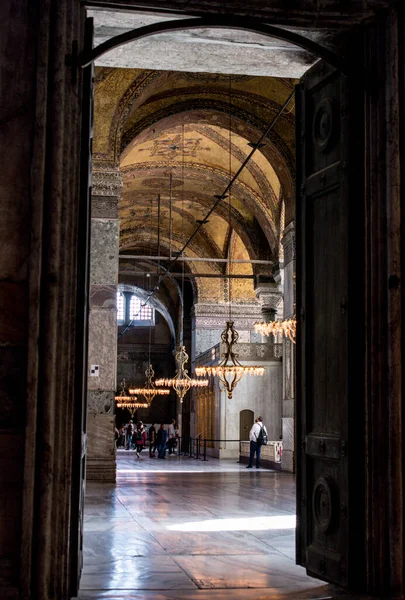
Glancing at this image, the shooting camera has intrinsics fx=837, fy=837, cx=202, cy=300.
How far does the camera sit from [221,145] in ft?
67.8

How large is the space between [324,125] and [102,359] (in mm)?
9527

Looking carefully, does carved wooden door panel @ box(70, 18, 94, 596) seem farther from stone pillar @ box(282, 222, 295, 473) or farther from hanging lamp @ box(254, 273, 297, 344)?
stone pillar @ box(282, 222, 295, 473)

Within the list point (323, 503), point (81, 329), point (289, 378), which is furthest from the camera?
point (289, 378)

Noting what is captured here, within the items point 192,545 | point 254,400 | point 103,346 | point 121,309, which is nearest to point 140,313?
point 121,309

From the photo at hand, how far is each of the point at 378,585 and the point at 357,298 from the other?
5.26ft

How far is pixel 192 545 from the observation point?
22.6 feet

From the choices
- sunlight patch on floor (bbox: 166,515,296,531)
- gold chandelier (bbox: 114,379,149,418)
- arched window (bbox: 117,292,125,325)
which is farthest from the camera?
arched window (bbox: 117,292,125,325)

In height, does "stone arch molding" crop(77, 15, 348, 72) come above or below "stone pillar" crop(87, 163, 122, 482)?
above

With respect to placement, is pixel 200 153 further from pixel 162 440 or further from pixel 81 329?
pixel 81 329

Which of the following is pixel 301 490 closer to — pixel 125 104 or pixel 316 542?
pixel 316 542

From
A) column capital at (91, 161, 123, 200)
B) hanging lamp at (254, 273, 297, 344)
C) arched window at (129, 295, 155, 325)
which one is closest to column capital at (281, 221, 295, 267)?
hanging lamp at (254, 273, 297, 344)

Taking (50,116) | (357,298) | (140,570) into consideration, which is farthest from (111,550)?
(50,116)

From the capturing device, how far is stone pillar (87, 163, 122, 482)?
14.1m

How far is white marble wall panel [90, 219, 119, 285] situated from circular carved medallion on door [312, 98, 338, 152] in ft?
30.0
